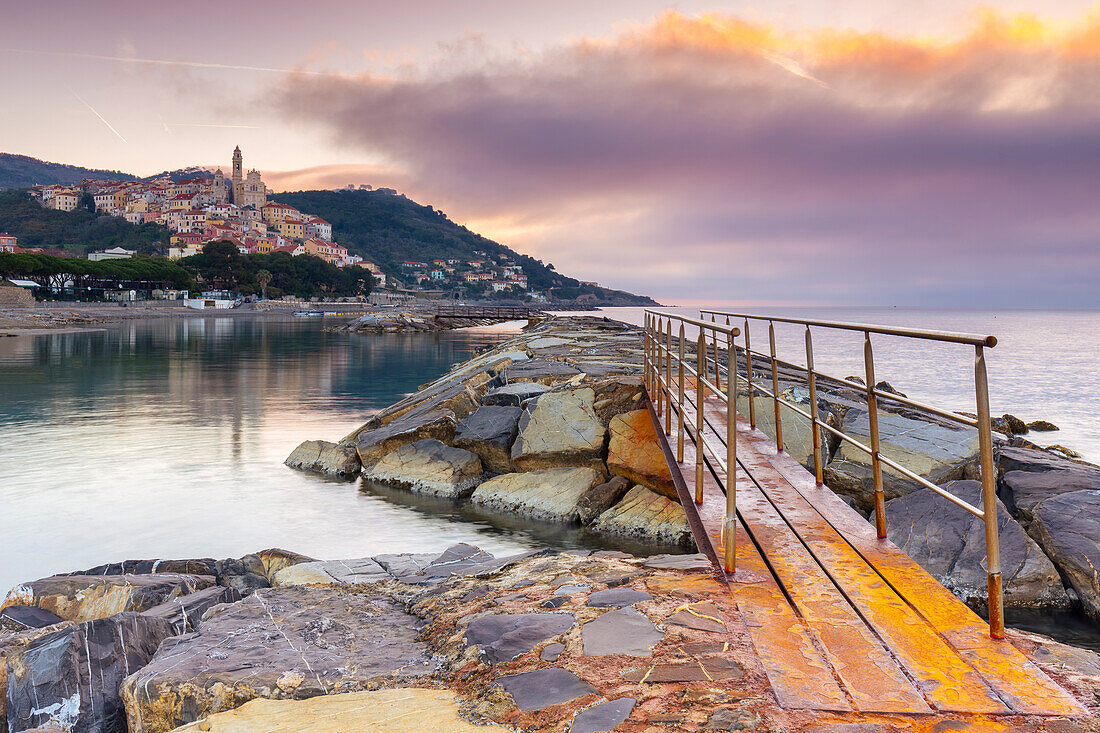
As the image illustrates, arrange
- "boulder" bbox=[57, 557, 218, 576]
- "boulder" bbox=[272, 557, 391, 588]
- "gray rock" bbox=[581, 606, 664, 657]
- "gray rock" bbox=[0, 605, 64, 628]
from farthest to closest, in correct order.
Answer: "boulder" bbox=[57, 557, 218, 576] < "boulder" bbox=[272, 557, 391, 588] < "gray rock" bbox=[0, 605, 64, 628] < "gray rock" bbox=[581, 606, 664, 657]

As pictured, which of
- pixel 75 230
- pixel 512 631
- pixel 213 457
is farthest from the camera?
Result: pixel 75 230

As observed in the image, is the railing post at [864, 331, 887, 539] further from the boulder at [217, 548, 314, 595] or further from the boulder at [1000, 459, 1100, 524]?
the boulder at [217, 548, 314, 595]

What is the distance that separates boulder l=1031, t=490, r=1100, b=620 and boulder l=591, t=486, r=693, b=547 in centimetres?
407

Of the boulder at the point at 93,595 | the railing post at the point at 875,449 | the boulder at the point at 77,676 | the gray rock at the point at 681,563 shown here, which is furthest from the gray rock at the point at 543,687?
the boulder at the point at 93,595

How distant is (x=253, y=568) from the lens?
7258 millimetres

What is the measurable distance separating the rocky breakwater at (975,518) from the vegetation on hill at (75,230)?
534ft

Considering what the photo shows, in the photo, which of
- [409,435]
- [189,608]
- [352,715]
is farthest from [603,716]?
[409,435]

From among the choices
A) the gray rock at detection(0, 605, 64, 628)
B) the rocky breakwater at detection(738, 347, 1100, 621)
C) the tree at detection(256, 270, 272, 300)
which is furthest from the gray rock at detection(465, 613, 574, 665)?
the tree at detection(256, 270, 272, 300)

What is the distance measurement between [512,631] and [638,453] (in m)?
6.88

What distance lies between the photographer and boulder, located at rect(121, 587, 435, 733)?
347 centimetres

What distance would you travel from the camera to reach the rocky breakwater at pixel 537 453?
10.1 m

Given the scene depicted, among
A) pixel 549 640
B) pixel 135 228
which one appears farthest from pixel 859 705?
pixel 135 228

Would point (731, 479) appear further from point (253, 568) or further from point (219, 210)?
point (219, 210)

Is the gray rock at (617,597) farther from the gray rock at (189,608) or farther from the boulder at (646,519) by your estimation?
the boulder at (646,519)
